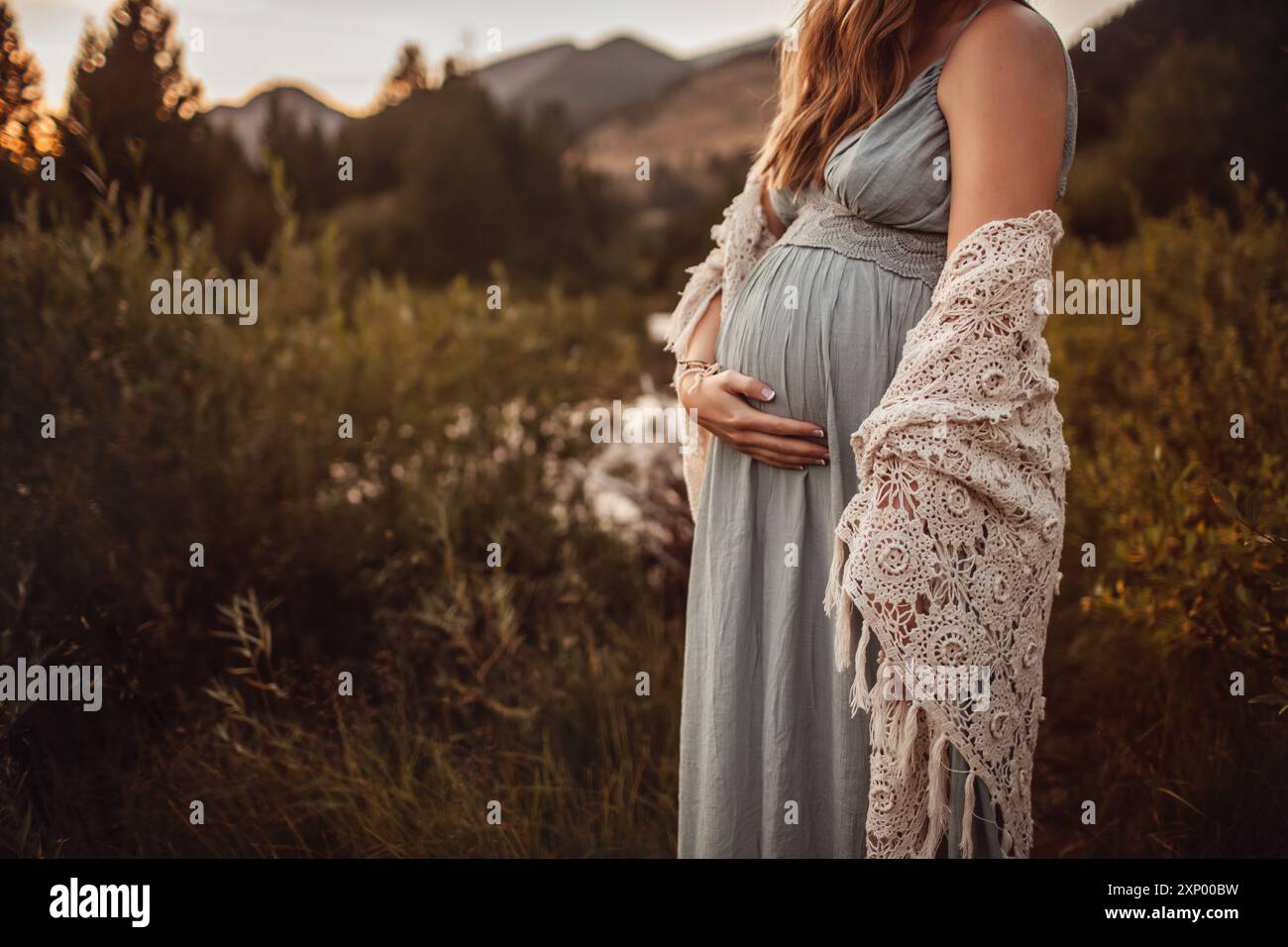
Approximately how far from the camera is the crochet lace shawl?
1.15 metres

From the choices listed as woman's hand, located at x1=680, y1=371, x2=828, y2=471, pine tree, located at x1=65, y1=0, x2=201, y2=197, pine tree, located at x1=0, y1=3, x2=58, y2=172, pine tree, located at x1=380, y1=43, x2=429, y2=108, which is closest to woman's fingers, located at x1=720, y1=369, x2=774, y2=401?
woman's hand, located at x1=680, y1=371, x2=828, y2=471

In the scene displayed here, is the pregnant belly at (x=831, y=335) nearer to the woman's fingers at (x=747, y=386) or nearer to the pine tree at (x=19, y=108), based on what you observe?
the woman's fingers at (x=747, y=386)

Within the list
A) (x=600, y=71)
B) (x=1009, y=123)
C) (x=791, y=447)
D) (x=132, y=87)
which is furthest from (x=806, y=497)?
(x=600, y=71)

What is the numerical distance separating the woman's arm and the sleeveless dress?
0.23 feet

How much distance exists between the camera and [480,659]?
265 cm

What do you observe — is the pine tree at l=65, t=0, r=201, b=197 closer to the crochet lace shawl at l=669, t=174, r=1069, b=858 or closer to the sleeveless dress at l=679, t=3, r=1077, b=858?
the sleeveless dress at l=679, t=3, r=1077, b=858

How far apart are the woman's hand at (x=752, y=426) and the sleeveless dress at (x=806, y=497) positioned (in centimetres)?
3

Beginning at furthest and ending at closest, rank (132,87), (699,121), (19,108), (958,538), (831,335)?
(699,121), (132,87), (19,108), (831,335), (958,538)

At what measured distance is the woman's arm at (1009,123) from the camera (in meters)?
1.18

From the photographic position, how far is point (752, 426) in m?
1.43

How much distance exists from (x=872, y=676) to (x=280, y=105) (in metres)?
4.06

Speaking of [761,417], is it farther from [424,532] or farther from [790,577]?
[424,532]

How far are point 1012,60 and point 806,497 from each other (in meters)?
0.70

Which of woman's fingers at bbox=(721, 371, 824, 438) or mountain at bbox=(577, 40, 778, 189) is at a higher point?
mountain at bbox=(577, 40, 778, 189)
